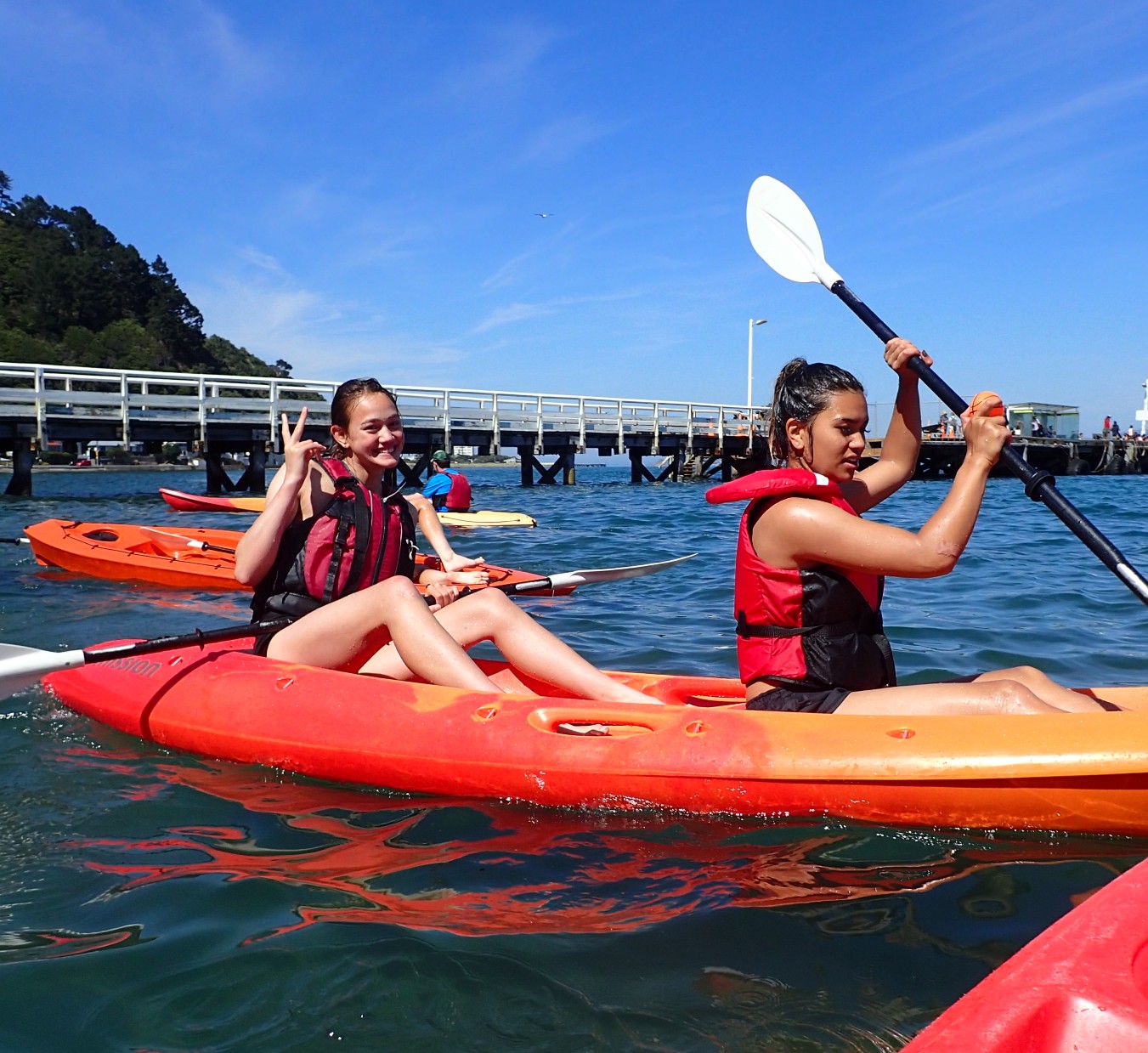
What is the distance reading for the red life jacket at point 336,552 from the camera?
3514mm

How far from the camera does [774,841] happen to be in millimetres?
2672

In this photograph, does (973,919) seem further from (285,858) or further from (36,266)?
(36,266)

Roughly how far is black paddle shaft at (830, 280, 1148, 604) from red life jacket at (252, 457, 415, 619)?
6.42ft

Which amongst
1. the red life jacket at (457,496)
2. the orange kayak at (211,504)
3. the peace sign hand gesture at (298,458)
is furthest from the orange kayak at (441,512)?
the peace sign hand gesture at (298,458)

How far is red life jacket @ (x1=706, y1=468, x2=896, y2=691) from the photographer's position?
2.61 meters

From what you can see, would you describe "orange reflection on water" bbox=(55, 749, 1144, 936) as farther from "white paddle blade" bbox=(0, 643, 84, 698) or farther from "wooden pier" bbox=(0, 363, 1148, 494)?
"wooden pier" bbox=(0, 363, 1148, 494)

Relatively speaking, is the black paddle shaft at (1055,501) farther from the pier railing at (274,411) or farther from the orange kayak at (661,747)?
the pier railing at (274,411)

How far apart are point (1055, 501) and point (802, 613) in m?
1.04

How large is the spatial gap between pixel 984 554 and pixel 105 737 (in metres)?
8.13

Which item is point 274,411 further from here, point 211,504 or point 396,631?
point 396,631

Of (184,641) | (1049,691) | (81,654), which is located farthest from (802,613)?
(81,654)

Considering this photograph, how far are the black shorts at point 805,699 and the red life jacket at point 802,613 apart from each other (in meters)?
0.02

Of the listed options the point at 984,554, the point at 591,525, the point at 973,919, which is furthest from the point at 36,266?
the point at 973,919

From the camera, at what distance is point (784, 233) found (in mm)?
4637
